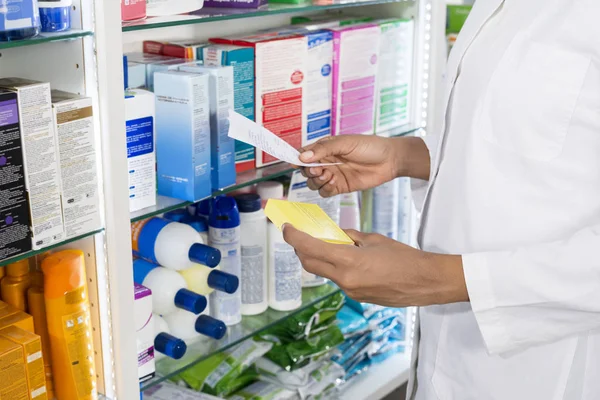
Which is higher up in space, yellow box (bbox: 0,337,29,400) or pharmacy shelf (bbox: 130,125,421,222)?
pharmacy shelf (bbox: 130,125,421,222)

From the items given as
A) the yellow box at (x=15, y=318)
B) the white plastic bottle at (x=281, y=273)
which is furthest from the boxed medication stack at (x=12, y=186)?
the white plastic bottle at (x=281, y=273)

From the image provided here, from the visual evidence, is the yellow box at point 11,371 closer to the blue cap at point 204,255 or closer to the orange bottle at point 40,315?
the orange bottle at point 40,315

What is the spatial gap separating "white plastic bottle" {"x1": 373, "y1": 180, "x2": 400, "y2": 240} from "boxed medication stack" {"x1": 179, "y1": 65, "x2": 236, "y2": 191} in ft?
2.16

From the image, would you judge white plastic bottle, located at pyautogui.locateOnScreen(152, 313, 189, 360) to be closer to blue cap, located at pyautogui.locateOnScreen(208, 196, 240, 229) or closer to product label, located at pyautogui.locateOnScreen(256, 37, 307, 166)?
blue cap, located at pyautogui.locateOnScreen(208, 196, 240, 229)

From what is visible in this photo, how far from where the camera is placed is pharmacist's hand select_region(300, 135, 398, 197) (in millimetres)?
1607

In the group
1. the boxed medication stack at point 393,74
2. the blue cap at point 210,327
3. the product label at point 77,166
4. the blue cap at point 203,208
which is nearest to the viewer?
the product label at point 77,166

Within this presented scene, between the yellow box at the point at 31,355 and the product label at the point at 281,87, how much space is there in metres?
0.70

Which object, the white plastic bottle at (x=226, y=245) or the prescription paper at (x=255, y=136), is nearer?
the prescription paper at (x=255, y=136)

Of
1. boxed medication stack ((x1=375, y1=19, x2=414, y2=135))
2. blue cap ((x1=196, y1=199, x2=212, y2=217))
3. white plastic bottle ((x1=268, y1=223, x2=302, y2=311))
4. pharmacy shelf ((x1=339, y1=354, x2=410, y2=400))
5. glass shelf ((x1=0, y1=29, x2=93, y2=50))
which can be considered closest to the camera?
glass shelf ((x1=0, y1=29, x2=93, y2=50))

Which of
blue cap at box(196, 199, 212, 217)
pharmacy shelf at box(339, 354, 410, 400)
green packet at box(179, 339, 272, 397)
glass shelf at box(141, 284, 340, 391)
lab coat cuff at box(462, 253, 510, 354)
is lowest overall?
pharmacy shelf at box(339, 354, 410, 400)

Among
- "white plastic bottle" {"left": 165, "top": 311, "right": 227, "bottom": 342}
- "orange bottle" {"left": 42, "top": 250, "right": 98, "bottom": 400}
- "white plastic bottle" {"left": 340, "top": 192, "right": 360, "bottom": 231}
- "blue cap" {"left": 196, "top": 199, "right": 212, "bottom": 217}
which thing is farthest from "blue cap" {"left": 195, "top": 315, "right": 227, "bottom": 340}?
"white plastic bottle" {"left": 340, "top": 192, "right": 360, "bottom": 231}

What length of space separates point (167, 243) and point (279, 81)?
448 mm

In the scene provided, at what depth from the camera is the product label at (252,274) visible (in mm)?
1882

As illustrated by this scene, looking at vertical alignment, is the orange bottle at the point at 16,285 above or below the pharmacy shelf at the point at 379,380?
above
